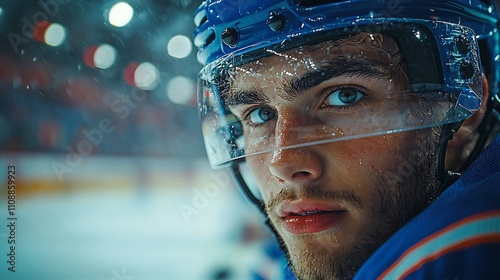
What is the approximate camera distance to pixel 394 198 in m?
0.93

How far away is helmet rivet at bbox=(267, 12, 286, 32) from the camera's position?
3.12 feet

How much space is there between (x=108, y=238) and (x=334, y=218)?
76.7 inches

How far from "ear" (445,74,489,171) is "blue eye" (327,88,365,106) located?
0.81 ft

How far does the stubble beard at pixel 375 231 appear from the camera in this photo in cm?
92

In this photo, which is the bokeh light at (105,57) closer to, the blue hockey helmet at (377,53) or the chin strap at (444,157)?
the blue hockey helmet at (377,53)

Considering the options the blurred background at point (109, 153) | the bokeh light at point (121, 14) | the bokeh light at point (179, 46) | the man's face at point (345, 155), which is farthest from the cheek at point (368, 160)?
the bokeh light at point (121, 14)

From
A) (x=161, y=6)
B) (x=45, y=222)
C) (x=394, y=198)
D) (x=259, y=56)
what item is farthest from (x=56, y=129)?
(x=394, y=198)

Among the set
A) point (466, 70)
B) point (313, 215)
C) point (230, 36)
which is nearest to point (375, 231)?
point (313, 215)

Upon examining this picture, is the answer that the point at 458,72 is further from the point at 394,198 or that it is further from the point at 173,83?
the point at 173,83

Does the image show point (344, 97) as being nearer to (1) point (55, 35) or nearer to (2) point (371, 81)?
(2) point (371, 81)

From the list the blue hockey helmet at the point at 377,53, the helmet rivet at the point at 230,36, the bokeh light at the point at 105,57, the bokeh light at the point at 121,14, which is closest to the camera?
the blue hockey helmet at the point at 377,53

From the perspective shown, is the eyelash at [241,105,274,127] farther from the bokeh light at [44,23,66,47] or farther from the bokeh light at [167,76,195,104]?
the bokeh light at [167,76,195,104]

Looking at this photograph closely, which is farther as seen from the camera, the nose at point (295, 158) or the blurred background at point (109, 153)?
the blurred background at point (109, 153)

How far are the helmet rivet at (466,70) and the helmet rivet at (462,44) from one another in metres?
0.02
